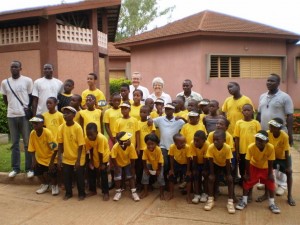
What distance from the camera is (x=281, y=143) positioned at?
15.2 feet

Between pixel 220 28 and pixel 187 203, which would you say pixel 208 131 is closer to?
pixel 187 203

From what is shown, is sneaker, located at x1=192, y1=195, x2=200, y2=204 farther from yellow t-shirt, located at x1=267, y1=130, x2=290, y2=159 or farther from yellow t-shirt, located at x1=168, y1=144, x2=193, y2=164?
yellow t-shirt, located at x1=267, y1=130, x2=290, y2=159

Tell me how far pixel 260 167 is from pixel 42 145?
3149mm

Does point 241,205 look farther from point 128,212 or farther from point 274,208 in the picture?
point 128,212

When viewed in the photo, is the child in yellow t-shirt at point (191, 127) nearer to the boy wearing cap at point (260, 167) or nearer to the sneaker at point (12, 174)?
the boy wearing cap at point (260, 167)

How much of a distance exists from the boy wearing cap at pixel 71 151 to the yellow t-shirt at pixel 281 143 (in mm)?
2625

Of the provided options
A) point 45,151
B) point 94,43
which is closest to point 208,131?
point 45,151

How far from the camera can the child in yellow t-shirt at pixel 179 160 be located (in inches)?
190

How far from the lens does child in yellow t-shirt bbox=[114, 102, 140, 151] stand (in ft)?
16.9

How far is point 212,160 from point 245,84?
10.4 metres

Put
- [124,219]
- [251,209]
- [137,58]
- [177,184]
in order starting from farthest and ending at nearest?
[137,58]
[177,184]
[251,209]
[124,219]

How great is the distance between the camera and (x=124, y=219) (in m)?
4.20

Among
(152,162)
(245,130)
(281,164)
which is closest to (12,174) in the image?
(152,162)

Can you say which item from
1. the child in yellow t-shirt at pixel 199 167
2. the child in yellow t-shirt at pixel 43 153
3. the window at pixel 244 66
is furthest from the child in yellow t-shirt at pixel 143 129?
the window at pixel 244 66
